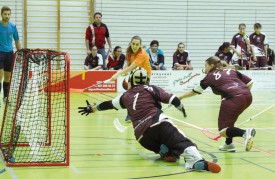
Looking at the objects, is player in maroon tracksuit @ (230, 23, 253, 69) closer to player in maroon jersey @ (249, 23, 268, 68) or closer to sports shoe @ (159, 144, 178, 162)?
player in maroon jersey @ (249, 23, 268, 68)

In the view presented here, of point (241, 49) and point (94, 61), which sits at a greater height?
point (241, 49)

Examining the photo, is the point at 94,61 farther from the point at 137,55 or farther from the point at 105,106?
the point at 105,106

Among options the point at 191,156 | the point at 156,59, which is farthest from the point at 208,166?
the point at 156,59

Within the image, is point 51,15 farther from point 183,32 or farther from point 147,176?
point 147,176

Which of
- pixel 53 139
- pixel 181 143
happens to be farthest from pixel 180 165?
pixel 53 139

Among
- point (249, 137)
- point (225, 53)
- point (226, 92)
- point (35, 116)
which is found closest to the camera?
point (249, 137)

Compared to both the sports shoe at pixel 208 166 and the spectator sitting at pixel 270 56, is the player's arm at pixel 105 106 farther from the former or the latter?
the spectator sitting at pixel 270 56

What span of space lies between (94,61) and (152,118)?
12336 millimetres

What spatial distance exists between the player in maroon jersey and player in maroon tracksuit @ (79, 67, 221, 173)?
47.1 ft

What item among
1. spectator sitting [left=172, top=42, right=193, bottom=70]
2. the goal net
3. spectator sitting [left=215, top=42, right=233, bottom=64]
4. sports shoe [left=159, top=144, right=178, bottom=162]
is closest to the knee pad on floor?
sports shoe [left=159, top=144, right=178, bottom=162]

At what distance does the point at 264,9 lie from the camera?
84.4 ft

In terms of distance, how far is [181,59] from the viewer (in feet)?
70.7

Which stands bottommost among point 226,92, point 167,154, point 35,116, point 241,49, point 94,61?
point 167,154

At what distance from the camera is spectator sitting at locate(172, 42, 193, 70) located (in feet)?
70.1
